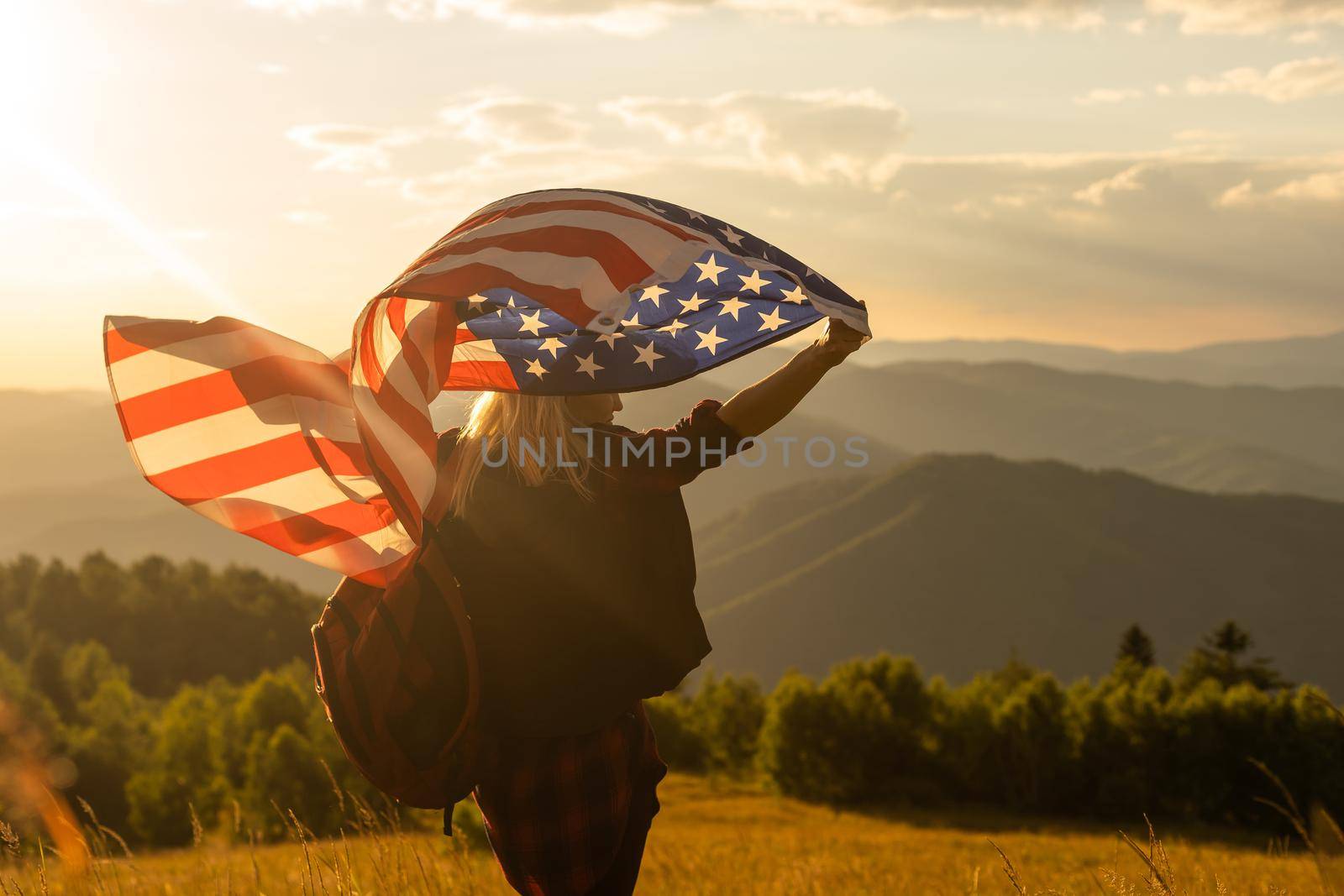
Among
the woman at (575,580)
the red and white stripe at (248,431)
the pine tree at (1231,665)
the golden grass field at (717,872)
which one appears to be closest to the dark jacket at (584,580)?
the woman at (575,580)

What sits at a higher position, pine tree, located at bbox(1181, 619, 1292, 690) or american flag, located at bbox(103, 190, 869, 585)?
american flag, located at bbox(103, 190, 869, 585)

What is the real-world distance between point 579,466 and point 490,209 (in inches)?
41.3

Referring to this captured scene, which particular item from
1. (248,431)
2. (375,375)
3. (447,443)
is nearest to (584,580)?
(447,443)

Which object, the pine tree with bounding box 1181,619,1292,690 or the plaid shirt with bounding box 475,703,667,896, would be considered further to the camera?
the pine tree with bounding box 1181,619,1292,690

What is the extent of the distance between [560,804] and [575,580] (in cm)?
72

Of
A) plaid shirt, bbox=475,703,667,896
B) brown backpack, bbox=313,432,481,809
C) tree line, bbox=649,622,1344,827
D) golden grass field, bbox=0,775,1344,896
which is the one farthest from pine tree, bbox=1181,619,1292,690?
brown backpack, bbox=313,432,481,809

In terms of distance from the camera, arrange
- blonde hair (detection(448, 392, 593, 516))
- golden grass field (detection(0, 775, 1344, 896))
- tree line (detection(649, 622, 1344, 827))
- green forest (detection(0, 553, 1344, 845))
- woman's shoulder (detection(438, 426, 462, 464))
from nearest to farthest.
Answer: blonde hair (detection(448, 392, 593, 516)), woman's shoulder (detection(438, 426, 462, 464)), golden grass field (detection(0, 775, 1344, 896)), green forest (detection(0, 553, 1344, 845)), tree line (detection(649, 622, 1344, 827))

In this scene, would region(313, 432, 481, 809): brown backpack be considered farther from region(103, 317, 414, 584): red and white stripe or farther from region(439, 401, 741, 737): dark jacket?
region(103, 317, 414, 584): red and white stripe

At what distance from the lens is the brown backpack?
2838mm

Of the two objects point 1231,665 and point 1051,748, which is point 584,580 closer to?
point 1051,748

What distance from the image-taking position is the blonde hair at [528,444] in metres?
2.95

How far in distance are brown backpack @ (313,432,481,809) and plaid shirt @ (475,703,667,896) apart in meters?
0.23

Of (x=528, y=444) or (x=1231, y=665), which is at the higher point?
(x=528, y=444)

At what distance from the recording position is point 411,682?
2.84 meters
